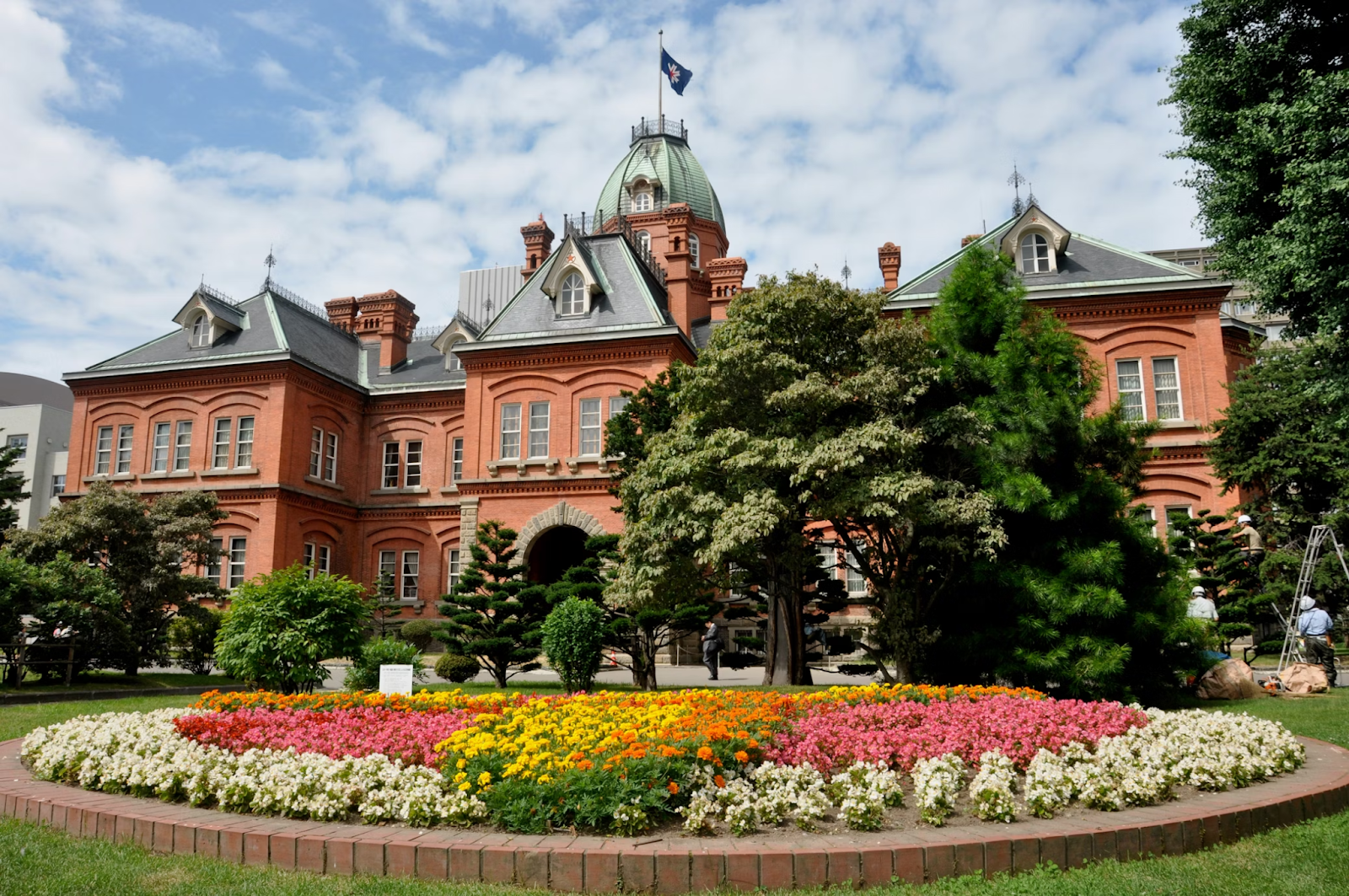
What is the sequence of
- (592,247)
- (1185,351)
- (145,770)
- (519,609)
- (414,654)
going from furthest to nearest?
1. (592,247)
2. (1185,351)
3. (519,609)
4. (414,654)
5. (145,770)

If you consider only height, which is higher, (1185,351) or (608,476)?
(1185,351)

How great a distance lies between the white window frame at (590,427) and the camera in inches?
1164

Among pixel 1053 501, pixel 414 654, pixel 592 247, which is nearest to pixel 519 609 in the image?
pixel 414 654

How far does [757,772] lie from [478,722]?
9.93ft

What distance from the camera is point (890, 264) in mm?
35469

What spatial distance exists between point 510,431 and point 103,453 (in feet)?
55.2

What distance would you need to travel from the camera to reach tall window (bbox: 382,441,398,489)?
124 feet

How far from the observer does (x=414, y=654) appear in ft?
50.7

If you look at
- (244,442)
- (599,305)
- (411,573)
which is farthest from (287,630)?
(411,573)

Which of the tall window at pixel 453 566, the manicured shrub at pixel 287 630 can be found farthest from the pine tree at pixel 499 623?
the tall window at pixel 453 566

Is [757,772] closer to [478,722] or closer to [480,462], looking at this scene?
[478,722]

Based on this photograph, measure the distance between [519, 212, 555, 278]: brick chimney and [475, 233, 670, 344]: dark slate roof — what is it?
Answer: 292 inches

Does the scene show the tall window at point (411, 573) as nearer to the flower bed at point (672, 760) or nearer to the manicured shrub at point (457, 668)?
the manicured shrub at point (457, 668)

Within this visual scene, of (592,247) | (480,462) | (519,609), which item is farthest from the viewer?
(592,247)
